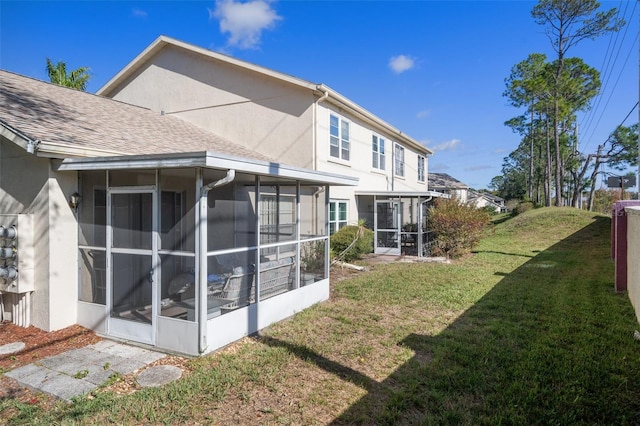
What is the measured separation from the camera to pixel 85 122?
7965 millimetres

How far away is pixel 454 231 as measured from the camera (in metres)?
15.3

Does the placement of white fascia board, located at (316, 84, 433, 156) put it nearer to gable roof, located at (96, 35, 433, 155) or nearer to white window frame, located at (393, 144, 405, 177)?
gable roof, located at (96, 35, 433, 155)

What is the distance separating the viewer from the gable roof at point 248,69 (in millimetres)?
11930

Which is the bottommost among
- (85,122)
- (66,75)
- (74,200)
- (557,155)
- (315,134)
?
(74,200)

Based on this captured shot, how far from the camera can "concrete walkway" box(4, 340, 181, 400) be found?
4.32 metres

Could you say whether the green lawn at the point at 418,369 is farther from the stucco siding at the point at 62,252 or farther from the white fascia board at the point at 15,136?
the white fascia board at the point at 15,136

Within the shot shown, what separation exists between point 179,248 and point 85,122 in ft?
15.4

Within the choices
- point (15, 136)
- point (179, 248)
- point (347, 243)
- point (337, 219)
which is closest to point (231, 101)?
point (337, 219)

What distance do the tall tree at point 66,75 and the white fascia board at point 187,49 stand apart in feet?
24.8

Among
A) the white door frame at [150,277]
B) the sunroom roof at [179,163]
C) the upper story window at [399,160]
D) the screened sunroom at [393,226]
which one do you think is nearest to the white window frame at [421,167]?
the upper story window at [399,160]

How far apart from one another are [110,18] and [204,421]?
14.5 m

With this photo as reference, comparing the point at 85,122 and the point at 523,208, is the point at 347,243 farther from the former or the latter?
the point at 523,208

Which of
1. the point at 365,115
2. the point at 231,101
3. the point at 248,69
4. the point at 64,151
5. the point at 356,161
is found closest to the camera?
the point at 64,151

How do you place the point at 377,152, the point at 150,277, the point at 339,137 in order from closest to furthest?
1. the point at 150,277
2. the point at 339,137
3. the point at 377,152
